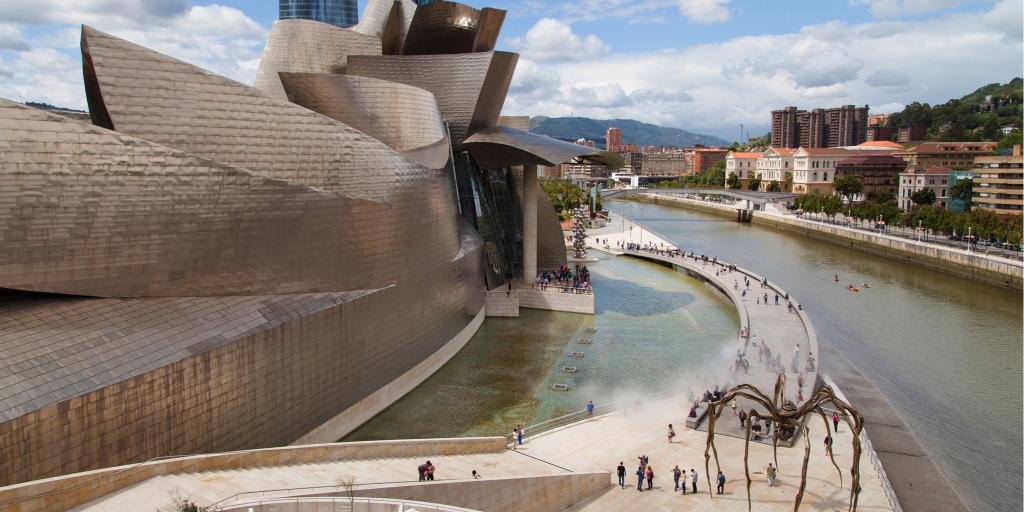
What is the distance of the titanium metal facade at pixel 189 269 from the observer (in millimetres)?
13586

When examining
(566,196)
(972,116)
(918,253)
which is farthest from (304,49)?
(972,116)

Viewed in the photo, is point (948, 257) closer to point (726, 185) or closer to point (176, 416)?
point (176, 416)

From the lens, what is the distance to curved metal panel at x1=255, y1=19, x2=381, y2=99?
122ft

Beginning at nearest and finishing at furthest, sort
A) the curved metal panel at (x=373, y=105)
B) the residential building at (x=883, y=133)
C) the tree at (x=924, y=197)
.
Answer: the curved metal panel at (x=373, y=105) → the tree at (x=924, y=197) → the residential building at (x=883, y=133)

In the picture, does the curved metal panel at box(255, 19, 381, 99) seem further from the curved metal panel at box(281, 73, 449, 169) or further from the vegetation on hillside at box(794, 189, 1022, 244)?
the vegetation on hillside at box(794, 189, 1022, 244)

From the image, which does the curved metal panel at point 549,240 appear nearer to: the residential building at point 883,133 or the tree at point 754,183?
the tree at point 754,183

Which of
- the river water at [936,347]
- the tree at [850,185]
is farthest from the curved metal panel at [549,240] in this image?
the tree at [850,185]

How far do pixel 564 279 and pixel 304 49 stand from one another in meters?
19.1

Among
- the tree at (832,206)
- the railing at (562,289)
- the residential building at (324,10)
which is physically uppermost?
the residential building at (324,10)

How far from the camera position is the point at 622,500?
56.2ft

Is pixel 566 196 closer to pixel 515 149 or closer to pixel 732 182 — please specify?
pixel 515 149

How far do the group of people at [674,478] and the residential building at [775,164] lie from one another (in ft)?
412

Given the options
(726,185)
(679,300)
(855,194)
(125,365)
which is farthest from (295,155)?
(726,185)

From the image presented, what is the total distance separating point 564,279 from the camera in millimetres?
43750
